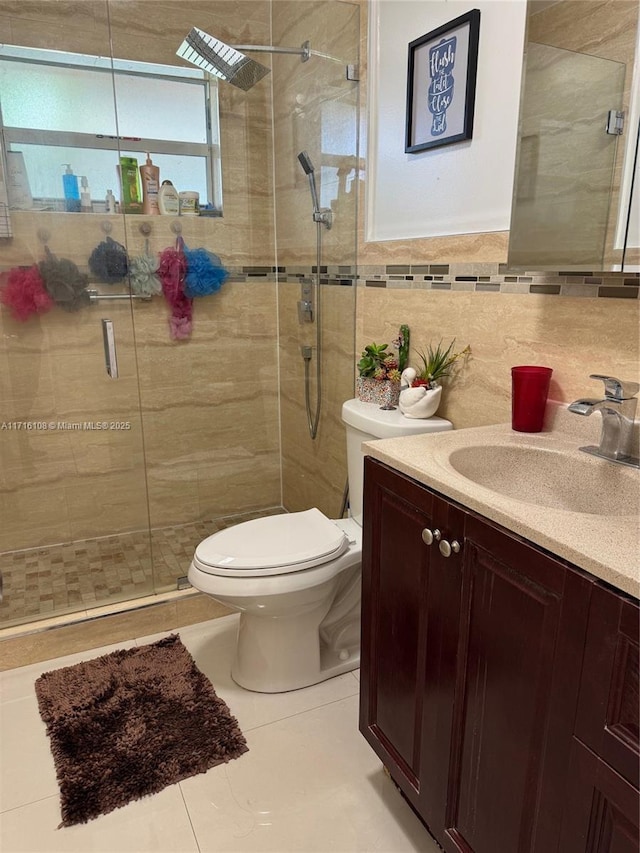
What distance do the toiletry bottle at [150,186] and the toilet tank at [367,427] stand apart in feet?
4.48

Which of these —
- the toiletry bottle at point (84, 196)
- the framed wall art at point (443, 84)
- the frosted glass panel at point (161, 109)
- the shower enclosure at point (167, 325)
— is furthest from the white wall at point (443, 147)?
the toiletry bottle at point (84, 196)

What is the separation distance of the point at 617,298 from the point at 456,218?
599mm

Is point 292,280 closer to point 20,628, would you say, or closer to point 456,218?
point 456,218

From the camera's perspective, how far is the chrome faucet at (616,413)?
1.17m

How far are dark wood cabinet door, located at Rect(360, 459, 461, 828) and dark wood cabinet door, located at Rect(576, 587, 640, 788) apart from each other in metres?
0.30

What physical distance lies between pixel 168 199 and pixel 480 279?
1590 mm

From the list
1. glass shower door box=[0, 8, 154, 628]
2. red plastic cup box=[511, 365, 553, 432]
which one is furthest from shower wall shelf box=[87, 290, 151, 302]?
red plastic cup box=[511, 365, 553, 432]

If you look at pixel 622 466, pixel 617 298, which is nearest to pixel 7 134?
pixel 617 298

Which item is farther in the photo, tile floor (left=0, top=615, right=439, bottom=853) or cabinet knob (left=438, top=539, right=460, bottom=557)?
tile floor (left=0, top=615, right=439, bottom=853)

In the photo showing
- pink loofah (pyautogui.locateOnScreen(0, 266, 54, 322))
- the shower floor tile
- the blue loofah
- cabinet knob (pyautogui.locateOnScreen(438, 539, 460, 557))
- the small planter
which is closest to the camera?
cabinet knob (pyautogui.locateOnScreen(438, 539, 460, 557))

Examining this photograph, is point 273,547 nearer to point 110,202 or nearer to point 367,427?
point 367,427

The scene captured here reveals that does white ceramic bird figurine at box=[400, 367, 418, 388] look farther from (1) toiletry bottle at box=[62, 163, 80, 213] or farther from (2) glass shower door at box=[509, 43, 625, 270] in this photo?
(1) toiletry bottle at box=[62, 163, 80, 213]

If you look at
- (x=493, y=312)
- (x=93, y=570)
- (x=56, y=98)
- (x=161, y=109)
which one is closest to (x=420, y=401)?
(x=493, y=312)

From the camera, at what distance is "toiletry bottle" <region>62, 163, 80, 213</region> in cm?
240
